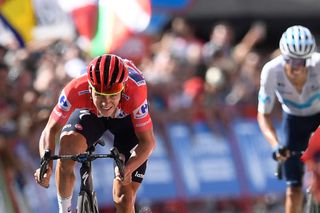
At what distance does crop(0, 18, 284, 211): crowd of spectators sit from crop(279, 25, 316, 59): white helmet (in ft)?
9.99

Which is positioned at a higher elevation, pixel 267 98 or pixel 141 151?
pixel 267 98

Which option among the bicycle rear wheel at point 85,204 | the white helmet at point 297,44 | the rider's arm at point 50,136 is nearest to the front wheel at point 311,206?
the white helmet at point 297,44

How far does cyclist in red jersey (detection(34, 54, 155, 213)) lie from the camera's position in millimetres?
9562

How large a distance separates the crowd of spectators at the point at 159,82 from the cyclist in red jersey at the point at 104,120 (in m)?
→ 2.70

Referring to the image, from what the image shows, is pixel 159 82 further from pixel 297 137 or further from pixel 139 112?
pixel 139 112

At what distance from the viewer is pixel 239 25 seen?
72.2 ft

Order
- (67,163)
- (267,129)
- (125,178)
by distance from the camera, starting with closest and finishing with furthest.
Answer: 1. (125,178)
2. (67,163)
3. (267,129)

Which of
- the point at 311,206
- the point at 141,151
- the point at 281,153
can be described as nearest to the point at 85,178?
the point at 141,151

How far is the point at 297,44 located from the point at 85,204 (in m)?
3.02

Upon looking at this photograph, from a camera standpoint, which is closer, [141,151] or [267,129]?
[141,151]

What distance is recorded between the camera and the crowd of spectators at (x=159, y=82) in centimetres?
1383

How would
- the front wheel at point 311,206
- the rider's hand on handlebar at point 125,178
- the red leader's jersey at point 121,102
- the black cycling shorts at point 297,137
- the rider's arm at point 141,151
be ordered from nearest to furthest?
the rider's hand on handlebar at point 125,178 < the rider's arm at point 141,151 < the red leader's jersey at point 121,102 < the front wheel at point 311,206 < the black cycling shorts at point 297,137

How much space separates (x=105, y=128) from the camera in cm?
1044

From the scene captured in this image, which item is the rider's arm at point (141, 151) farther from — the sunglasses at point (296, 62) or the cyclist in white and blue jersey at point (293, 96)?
the sunglasses at point (296, 62)
